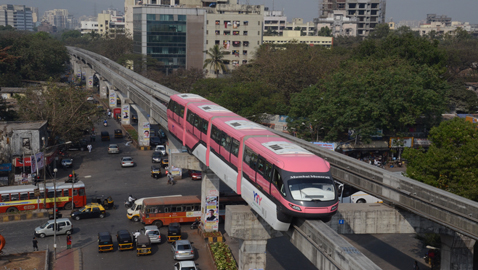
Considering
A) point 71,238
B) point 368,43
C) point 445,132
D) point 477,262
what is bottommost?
point 71,238

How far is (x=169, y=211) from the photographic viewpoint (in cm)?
3909

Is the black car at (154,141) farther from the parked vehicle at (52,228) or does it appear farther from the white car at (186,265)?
the white car at (186,265)

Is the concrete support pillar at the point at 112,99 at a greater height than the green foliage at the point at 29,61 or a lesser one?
lesser

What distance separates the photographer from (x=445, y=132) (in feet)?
104

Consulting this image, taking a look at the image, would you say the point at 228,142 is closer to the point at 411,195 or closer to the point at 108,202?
the point at 411,195

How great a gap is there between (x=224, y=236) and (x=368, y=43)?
175 ft

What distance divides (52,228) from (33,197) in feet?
20.0

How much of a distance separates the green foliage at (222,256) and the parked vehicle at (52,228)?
11.0 meters

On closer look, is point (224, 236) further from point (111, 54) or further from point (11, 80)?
point (111, 54)

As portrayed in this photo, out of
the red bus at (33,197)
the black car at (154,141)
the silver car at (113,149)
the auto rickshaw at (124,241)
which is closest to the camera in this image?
the auto rickshaw at (124,241)

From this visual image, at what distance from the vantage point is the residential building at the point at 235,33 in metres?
121

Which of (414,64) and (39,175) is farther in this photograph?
(414,64)

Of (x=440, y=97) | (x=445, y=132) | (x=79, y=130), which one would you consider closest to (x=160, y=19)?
(x=79, y=130)

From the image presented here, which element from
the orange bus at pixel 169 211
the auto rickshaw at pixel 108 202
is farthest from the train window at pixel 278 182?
the auto rickshaw at pixel 108 202
